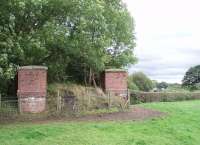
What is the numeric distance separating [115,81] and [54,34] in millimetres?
5139

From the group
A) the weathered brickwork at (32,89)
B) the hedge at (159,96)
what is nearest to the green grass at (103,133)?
the weathered brickwork at (32,89)

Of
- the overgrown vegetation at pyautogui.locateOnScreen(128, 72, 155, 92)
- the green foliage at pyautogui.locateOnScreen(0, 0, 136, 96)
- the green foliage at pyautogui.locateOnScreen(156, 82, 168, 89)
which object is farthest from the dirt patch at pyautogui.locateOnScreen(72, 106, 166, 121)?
the green foliage at pyautogui.locateOnScreen(156, 82, 168, 89)

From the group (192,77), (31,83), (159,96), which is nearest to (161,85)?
(192,77)

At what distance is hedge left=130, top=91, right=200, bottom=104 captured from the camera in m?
38.0

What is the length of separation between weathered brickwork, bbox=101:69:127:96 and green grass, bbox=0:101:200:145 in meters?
4.51

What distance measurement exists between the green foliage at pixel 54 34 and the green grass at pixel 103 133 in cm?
337

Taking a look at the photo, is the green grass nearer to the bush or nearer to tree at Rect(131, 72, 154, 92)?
the bush

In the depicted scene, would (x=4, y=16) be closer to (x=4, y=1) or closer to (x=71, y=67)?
(x=4, y=1)

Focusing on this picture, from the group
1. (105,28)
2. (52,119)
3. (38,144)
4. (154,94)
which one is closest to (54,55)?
(105,28)

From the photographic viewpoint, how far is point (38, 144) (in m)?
15.0

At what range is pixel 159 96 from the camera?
40156 millimetres

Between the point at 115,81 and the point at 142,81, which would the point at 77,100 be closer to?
the point at 115,81

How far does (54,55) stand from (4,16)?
4.25 m

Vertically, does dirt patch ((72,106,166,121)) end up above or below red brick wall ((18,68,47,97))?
below
